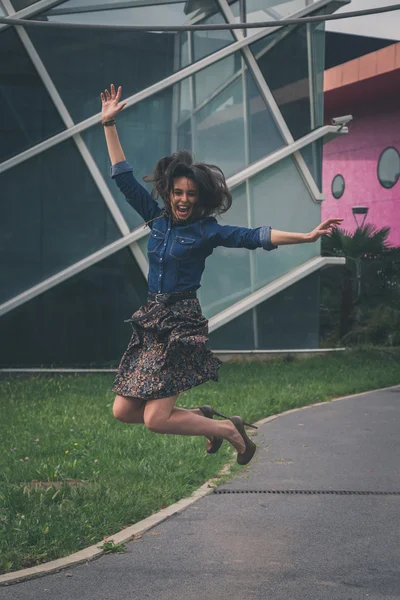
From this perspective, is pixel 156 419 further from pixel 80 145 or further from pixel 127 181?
pixel 80 145

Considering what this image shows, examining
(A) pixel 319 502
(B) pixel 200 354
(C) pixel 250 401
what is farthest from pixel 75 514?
(C) pixel 250 401

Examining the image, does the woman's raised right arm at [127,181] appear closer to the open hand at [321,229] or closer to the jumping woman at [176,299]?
the jumping woman at [176,299]

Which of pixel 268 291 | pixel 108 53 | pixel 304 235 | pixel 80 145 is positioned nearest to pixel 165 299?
pixel 304 235

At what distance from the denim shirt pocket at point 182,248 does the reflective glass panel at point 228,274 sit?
38.0ft

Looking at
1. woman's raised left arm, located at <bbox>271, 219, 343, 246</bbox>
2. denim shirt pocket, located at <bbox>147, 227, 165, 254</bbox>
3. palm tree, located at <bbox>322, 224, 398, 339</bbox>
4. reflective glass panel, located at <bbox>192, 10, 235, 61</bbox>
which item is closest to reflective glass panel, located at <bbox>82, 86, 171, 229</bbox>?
reflective glass panel, located at <bbox>192, 10, 235, 61</bbox>

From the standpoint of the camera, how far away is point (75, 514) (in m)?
6.35

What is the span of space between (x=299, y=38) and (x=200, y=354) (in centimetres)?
1319

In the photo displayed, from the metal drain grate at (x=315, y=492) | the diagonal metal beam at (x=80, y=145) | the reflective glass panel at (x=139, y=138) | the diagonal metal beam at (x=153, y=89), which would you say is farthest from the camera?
the reflective glass panel at (x=139, y=138)

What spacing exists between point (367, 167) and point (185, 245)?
78.6 feet

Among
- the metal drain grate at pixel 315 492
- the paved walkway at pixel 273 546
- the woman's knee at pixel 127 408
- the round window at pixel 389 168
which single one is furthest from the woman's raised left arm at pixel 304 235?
the round window at pixel 389 168

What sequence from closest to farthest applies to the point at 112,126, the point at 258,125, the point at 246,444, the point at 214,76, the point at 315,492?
the point at 112,126 < the point at 246,444 < the point at 315,492 < the point at 214,76 < the point at 258,125

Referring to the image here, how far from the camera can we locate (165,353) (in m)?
5.80

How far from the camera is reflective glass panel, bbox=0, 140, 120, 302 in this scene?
16281 mm

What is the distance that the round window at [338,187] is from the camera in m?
30.2
